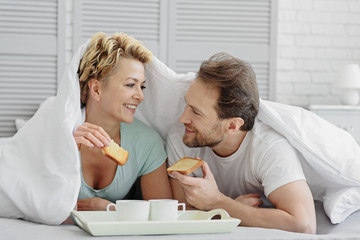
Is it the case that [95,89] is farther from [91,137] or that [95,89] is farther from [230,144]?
[230,144]

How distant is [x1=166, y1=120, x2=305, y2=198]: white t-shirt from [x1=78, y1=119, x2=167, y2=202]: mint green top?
66 mm

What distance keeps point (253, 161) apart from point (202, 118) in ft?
0.85

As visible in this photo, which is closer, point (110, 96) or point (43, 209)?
point (43, 209)

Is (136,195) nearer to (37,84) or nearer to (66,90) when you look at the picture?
(66,90)

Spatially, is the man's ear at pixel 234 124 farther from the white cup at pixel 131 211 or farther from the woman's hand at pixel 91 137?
the white cup at pixel 131 211

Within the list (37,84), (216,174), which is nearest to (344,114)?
(216,174)

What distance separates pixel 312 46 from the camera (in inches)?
184

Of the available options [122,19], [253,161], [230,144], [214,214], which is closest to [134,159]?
[230,144]

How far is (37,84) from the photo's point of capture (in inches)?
165

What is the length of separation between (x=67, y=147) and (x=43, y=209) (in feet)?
0.68

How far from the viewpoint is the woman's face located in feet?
6.70

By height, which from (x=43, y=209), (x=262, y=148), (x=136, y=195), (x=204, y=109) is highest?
(x=204, y=109)

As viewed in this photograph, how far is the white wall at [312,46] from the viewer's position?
15.2 feet

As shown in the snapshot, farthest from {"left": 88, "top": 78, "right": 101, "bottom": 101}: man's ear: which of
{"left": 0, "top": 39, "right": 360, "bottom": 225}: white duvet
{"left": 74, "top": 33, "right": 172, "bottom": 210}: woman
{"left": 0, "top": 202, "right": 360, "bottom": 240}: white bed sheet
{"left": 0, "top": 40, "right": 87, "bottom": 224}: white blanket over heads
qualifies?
{"left": 0, "top": 202, "right": 360, "bottom": 240}: white bed sheet
